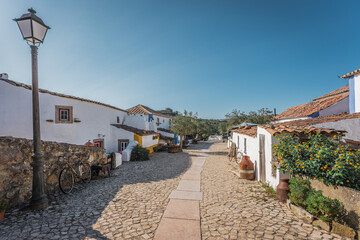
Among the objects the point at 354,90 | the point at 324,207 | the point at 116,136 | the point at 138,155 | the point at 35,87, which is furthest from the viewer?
the point at 116,136

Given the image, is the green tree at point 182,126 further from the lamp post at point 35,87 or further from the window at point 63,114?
the lamp post at point 35,87

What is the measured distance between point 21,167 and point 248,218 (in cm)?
658

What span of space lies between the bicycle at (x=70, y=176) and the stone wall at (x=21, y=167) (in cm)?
19

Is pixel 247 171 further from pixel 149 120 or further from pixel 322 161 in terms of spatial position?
pixel 149 120

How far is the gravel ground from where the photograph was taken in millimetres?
3756

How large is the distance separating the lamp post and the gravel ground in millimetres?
368

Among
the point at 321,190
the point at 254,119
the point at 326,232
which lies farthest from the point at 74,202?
the point at 254,119

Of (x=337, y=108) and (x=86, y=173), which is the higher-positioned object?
(x=337, y=108)

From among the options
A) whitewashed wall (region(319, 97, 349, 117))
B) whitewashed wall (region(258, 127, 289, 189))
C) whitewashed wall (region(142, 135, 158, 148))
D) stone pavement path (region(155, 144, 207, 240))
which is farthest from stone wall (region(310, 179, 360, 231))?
whitewashed wall (region(142, 135, 158, 148))

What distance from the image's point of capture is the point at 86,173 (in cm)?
812

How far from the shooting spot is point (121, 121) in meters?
21.2

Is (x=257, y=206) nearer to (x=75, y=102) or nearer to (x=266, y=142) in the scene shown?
(x=266, y=142)

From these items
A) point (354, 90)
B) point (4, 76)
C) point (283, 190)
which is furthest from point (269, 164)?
point (4, 76)

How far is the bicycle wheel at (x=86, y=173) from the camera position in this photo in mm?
7923
